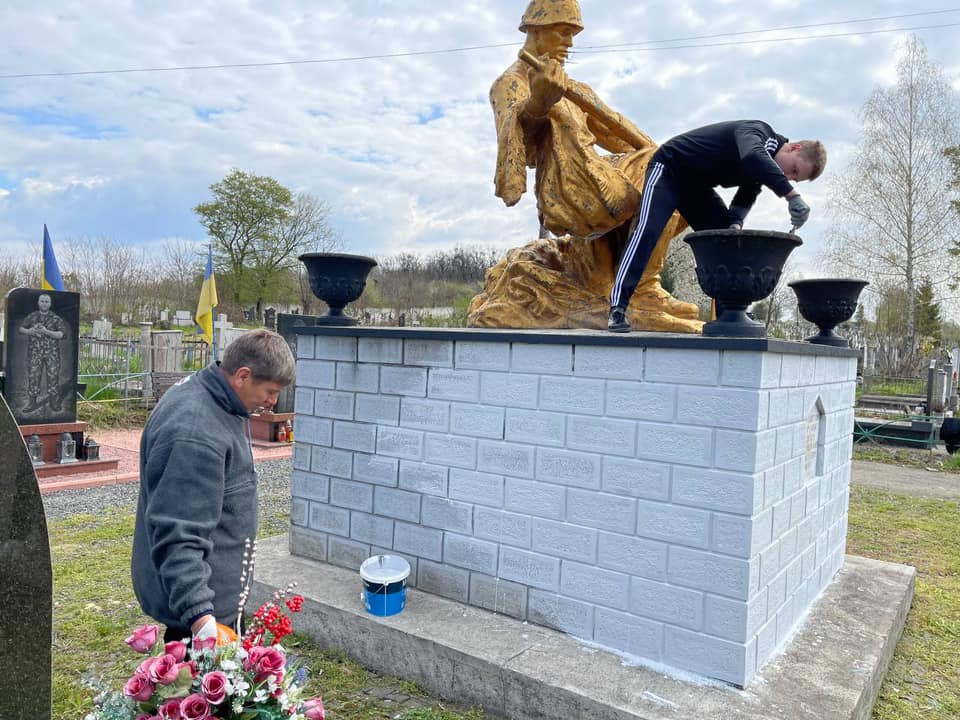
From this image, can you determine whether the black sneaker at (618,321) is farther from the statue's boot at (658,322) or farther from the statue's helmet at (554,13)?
the statue's helmet at (554,13)

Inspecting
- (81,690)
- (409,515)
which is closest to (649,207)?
(409,515)

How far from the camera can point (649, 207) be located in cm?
368

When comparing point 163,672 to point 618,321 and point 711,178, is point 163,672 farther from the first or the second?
point 711,178

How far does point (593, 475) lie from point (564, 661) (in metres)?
0.79

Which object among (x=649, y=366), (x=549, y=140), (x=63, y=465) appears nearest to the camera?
(x=649, y=366)

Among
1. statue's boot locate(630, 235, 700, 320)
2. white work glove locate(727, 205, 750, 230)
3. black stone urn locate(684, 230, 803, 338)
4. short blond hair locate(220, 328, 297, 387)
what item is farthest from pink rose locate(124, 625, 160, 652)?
white work glove locate(727, 205, 750, 230)

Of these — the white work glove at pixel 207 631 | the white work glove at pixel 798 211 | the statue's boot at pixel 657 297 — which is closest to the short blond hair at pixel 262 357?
the white work glove at pixel 207 631

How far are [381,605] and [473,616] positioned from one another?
449 mm

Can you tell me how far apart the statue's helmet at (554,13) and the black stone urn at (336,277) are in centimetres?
175

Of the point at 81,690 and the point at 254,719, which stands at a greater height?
the point at 254,719

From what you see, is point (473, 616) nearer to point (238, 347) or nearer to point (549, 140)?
point (238, 347)

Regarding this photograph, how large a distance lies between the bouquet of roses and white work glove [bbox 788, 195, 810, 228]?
2.74 meters

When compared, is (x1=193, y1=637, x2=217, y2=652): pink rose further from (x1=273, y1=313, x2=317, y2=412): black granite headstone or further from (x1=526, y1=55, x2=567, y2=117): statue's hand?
(x1=273, y1=313, x2=317, y2=412): black granite headstone

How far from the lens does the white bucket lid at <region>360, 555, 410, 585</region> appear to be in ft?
10.9
